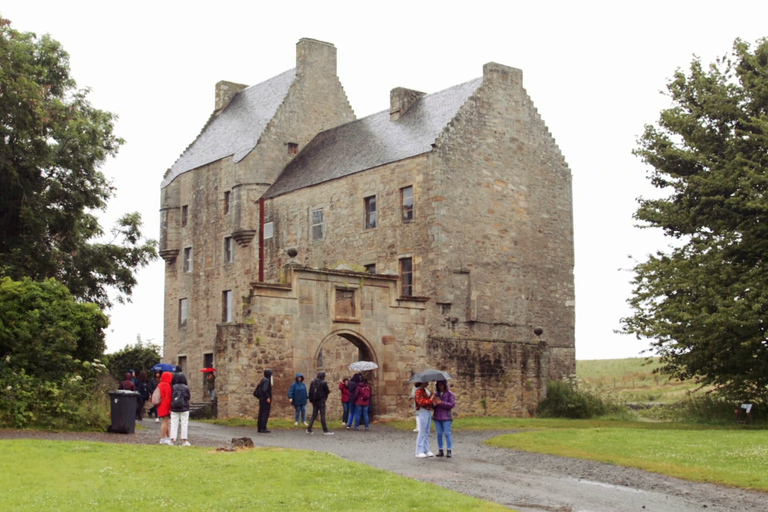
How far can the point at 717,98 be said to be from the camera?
3459 cm

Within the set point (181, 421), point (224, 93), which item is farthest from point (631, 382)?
point (181, 421)

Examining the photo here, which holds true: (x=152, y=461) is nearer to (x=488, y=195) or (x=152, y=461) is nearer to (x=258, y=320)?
(x=258, y=320)

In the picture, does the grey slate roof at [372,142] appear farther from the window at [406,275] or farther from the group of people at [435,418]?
the group of people at [435,418]

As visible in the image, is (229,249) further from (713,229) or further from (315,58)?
(713,229)

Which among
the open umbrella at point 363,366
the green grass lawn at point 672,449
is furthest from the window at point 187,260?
the green grass lawn at point 672,449

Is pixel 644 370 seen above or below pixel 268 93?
below

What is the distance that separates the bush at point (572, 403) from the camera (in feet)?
117

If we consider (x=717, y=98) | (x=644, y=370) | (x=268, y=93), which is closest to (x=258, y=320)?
(x=717, y=98)

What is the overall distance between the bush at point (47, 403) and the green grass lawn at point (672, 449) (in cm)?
929

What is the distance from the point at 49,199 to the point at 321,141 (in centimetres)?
1507

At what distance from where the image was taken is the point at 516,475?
1839cm

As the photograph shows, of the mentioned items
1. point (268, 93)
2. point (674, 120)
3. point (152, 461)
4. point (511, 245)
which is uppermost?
point (268, 93)

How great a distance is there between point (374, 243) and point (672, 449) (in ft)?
67.6

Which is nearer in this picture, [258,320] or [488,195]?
[258,320]
